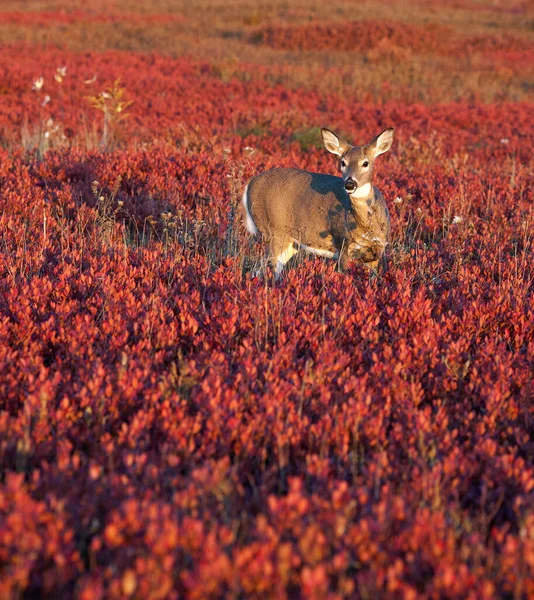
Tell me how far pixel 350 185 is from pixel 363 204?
41 centimetres

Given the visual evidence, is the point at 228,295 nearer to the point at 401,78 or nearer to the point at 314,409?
the point at 314,409

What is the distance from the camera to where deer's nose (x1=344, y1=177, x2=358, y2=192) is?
589 centimetres

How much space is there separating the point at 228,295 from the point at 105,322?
110cm

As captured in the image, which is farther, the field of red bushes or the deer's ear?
the deer's ear

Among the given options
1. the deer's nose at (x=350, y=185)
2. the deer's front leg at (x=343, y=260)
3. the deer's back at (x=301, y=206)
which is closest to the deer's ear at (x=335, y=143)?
the deer's back at (x=301, y=206)

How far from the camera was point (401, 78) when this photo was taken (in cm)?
2384

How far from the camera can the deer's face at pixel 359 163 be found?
603cm

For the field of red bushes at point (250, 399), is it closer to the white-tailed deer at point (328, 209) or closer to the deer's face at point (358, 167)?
the white-tailed deer at point (328, 209)

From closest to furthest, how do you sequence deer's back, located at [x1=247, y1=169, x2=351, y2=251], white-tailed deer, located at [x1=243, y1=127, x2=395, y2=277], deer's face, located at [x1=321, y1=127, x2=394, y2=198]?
1. deer's face, located at [x1=321, y1=127, x2=394, y2=198]
2. white-tailed deer, located at [x1=243, y1=127, x2=395, y2=277]
3. deer's back, located at [x1=247, y1=169, x2=351, y2=251]

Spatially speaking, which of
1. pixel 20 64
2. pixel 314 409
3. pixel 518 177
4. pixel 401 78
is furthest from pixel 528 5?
pixel 314 409

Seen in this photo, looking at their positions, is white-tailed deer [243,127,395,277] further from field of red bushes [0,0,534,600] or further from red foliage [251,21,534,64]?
red foliage [251,21,534,64]

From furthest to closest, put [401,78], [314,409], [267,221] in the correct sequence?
[401,78]
[267,221]
[314,409]

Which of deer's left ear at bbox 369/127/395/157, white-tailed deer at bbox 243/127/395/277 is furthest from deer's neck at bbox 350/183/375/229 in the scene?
deer's left ear at bbox 369/127/395/157

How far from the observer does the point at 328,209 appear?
21.6 ft
